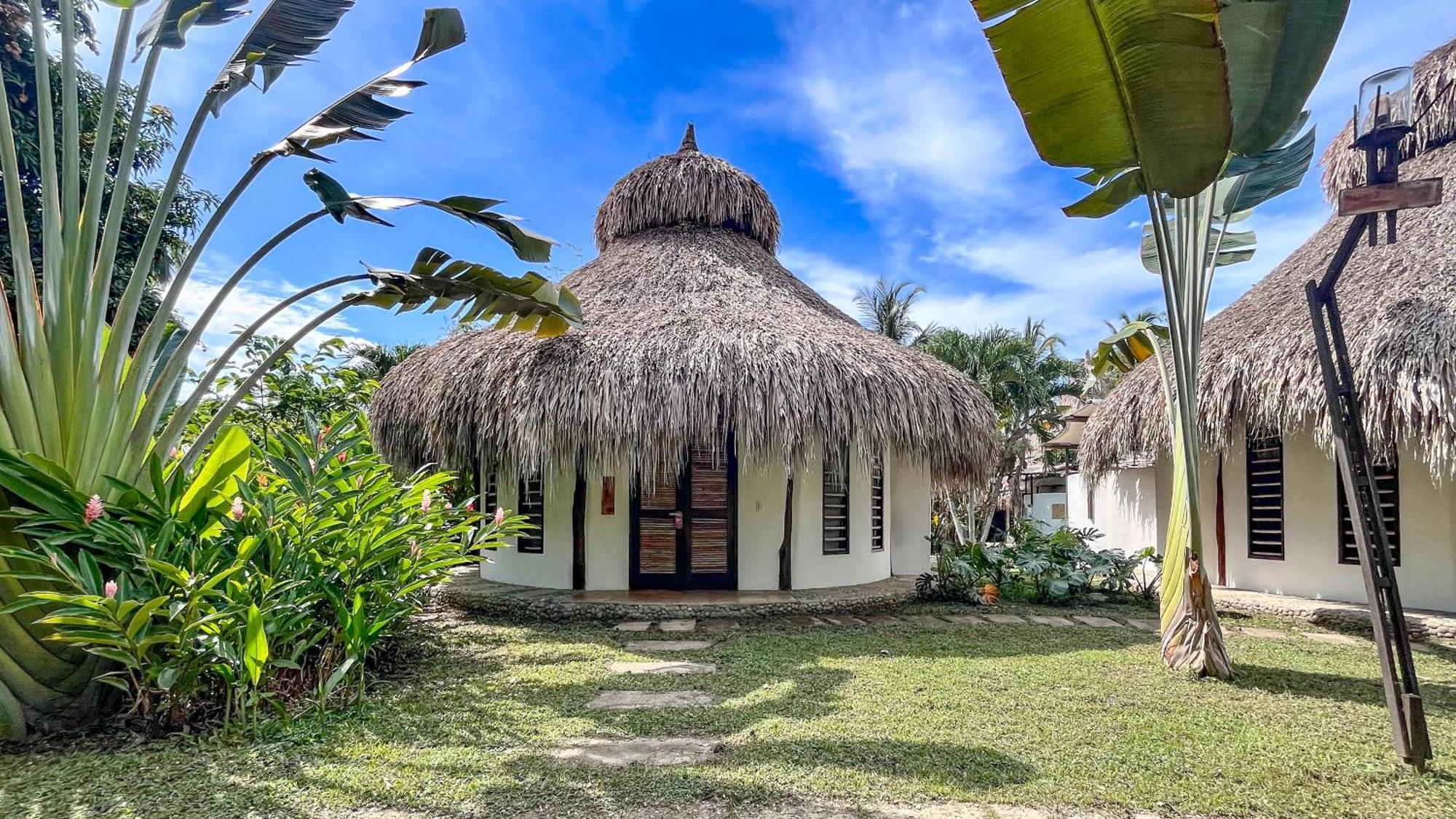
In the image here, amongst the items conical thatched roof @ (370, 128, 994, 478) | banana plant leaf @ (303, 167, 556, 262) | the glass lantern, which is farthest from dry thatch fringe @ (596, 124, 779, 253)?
the glass lantern

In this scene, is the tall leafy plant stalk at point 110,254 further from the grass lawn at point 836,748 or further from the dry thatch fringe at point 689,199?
the dry thatch fringe at point 689,199

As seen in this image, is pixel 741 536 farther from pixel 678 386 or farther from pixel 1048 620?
pixel 1048 620

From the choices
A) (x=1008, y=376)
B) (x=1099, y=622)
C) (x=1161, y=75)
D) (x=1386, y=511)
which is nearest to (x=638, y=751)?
(x=1161, y=75)

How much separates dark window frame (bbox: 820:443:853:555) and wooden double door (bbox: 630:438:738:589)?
1103 millimetres

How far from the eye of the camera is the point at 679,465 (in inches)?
280

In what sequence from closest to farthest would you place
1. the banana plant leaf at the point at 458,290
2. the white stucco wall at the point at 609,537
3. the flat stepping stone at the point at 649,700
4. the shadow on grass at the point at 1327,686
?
the flat stepping stone at the point at 649,700 → the shadow on grass at the point at 1327,686 → the banana plant leaf at the point at 458,290 → the white stucco wall at the point at 609,537

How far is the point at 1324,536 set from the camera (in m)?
7.51

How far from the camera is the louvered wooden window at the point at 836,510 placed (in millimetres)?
8320

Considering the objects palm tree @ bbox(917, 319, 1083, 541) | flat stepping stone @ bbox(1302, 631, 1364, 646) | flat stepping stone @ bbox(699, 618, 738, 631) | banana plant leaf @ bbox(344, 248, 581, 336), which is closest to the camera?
banana plant leaf @ bbox(344, 248, 581, 336)

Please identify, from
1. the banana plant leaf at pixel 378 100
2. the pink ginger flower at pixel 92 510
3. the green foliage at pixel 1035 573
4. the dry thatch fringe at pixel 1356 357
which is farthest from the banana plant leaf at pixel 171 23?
the dry thatch fringe at pixel 1356 357

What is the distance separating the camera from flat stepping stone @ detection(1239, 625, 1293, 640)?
629 centimetres

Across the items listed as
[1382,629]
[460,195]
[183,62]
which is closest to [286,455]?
[460,195]

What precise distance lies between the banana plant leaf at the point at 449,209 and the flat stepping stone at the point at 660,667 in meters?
3.03

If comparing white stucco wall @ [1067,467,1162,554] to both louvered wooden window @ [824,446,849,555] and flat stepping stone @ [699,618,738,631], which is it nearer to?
louvered wooden window @ [824,446,849,555]
